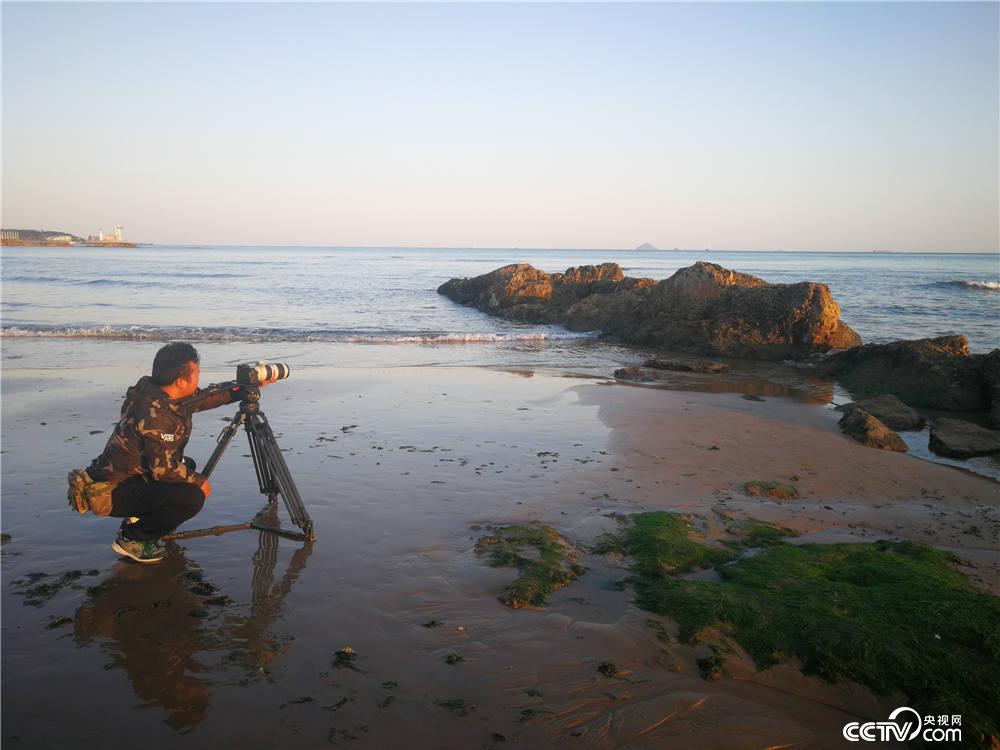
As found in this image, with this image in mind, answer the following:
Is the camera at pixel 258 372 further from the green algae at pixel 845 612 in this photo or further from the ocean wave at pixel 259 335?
the ocean wave at pixel 259 335

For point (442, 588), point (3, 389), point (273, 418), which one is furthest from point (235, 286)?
point (442, 588)

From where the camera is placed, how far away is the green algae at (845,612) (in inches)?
122

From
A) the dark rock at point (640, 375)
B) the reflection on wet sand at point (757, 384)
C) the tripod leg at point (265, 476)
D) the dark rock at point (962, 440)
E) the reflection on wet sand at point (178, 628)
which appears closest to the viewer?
the reflection on wet sand at point (178, 628)

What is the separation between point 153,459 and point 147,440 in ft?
0.41

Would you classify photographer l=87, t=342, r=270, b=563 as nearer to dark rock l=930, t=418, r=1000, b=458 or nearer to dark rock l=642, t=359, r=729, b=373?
dark rock l=930, t=418, r=1000, b=458

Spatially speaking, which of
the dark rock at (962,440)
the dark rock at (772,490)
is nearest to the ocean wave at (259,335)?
the dark rock at (962,440)

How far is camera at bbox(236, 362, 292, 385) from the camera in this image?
14.3 feet

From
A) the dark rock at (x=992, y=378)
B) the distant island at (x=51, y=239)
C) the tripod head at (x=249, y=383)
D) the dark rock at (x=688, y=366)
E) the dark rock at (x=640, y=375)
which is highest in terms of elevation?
the distant island at (x=51, y=239)

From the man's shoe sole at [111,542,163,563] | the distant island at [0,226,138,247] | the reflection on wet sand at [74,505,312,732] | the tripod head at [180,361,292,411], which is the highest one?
the distant island at [0,226,138,247]

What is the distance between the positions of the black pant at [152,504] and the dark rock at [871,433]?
7.24 m

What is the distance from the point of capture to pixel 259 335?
17312mm

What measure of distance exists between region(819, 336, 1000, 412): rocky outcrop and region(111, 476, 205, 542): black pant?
33.9ft

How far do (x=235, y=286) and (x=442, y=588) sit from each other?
107 ft

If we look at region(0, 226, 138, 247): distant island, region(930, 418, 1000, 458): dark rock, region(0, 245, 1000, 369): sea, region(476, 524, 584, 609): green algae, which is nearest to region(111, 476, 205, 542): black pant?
region(476, 524, 584, 609): green algae
